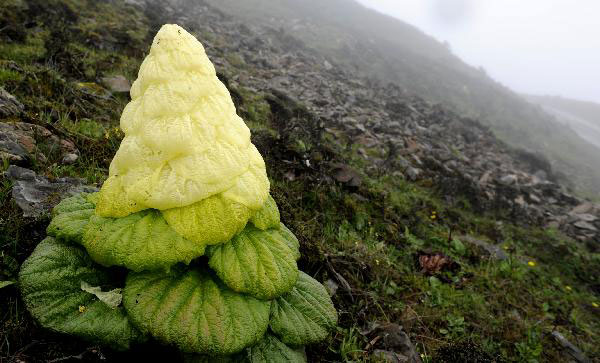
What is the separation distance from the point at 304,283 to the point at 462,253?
15.2ft

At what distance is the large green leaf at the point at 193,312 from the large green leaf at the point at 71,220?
495 mm

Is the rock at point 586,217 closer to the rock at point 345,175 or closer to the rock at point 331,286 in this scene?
the rock at point 345,175

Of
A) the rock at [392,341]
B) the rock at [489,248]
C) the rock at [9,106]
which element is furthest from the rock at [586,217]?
the rock at [9,106]

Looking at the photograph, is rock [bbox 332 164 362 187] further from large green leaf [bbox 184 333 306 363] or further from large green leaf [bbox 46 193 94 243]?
large green leaf [bbox 46 193 94 243]

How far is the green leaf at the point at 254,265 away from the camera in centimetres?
218

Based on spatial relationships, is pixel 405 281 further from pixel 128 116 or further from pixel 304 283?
pixel 128 116

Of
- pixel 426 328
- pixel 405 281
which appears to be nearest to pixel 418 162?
pixel 405 281

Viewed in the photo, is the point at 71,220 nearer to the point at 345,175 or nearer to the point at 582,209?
the point at 345,175

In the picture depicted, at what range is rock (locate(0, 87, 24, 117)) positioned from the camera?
13.7 feet

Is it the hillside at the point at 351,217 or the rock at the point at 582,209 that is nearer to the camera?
the hillside at the point at 351,217

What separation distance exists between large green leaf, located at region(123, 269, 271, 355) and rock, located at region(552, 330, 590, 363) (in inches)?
191

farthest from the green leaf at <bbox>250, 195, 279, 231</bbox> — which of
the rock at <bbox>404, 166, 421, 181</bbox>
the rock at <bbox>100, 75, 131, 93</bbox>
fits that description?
the rock at <bbox>404, 166, 421, 181</bbox>

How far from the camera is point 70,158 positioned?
4.03 meters

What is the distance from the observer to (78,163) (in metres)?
4.05
